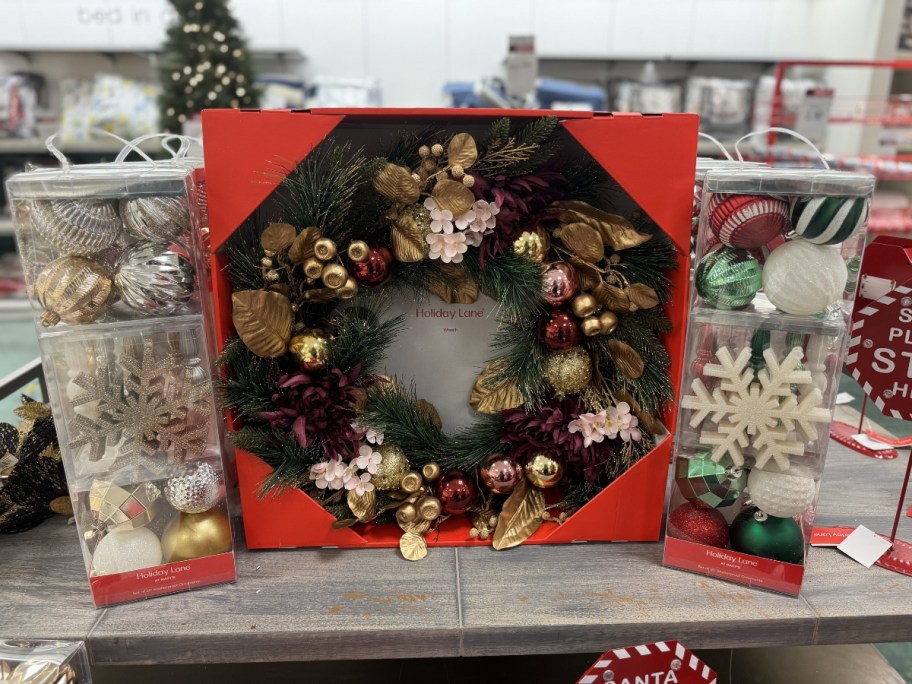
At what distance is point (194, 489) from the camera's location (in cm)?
82

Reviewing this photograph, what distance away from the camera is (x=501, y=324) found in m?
0.94

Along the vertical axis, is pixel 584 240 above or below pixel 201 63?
below

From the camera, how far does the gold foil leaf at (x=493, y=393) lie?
0.94 m

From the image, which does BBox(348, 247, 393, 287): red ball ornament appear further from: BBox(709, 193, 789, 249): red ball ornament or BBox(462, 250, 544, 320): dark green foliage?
BBox(709, 193, 789, 249): red ball ornament

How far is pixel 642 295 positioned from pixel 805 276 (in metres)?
0.19

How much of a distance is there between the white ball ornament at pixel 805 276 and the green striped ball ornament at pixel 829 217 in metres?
0.02

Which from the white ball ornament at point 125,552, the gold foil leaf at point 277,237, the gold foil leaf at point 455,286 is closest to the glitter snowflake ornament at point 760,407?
the gold foil leaf at point 455,286

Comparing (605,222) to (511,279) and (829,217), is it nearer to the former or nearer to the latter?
(511,279)

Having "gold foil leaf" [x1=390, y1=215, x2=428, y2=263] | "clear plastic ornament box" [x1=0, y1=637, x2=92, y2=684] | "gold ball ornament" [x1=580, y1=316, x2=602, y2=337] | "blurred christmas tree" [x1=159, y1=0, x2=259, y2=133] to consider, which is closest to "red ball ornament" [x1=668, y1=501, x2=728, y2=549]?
"gold ball ornament" [x1=580, y1=316, x2=602, y2=337]

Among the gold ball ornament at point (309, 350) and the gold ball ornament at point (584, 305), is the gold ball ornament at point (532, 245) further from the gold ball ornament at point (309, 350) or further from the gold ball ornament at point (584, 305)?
the gold ball ornament at point (309, 350)

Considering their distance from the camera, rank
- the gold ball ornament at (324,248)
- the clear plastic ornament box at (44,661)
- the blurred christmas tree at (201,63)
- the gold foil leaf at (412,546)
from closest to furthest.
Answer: the clear plastic ornament box at (44,661) → the gold ball ornament at (324,248) → the gold foil leaf at (412,546) → the blurred christmas tree at (201,63)

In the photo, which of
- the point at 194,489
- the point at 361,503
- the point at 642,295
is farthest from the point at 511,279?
the point at 194,489

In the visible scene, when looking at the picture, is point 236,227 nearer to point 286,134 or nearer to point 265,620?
point 286,134

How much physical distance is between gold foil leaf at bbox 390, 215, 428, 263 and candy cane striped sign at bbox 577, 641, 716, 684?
1.69 feet
